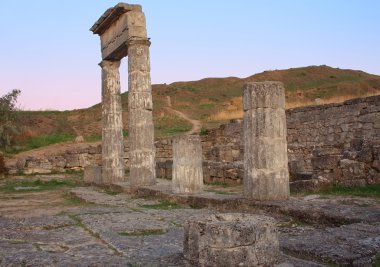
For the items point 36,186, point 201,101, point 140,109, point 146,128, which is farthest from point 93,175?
point 201,101

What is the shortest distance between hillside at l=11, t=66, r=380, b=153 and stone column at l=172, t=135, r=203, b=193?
16667mm

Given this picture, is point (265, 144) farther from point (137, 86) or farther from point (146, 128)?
point (137, 86)

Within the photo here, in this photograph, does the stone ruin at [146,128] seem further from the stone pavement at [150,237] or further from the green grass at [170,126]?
the green grass at [170,126]

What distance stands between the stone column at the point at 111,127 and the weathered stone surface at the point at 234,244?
11605 millimetres

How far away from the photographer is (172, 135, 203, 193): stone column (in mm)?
11201

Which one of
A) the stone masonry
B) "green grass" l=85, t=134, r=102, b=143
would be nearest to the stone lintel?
the stone masonry

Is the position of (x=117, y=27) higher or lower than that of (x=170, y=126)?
higher

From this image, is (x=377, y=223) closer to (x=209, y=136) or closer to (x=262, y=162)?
(x=262, y=162)

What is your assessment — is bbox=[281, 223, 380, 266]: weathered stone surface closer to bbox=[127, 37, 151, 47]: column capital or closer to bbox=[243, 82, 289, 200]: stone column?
bbox=[243, 82, 289, 200]: stone column

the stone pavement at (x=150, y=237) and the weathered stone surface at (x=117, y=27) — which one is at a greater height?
the weathered stone surface at (x=117, y=27)

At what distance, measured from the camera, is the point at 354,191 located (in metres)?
10.3

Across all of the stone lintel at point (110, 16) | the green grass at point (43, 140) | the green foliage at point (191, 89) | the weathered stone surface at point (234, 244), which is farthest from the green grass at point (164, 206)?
the green foliage at point (191, 89)

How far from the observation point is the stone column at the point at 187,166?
1120 centimetres

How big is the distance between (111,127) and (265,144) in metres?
8.85
